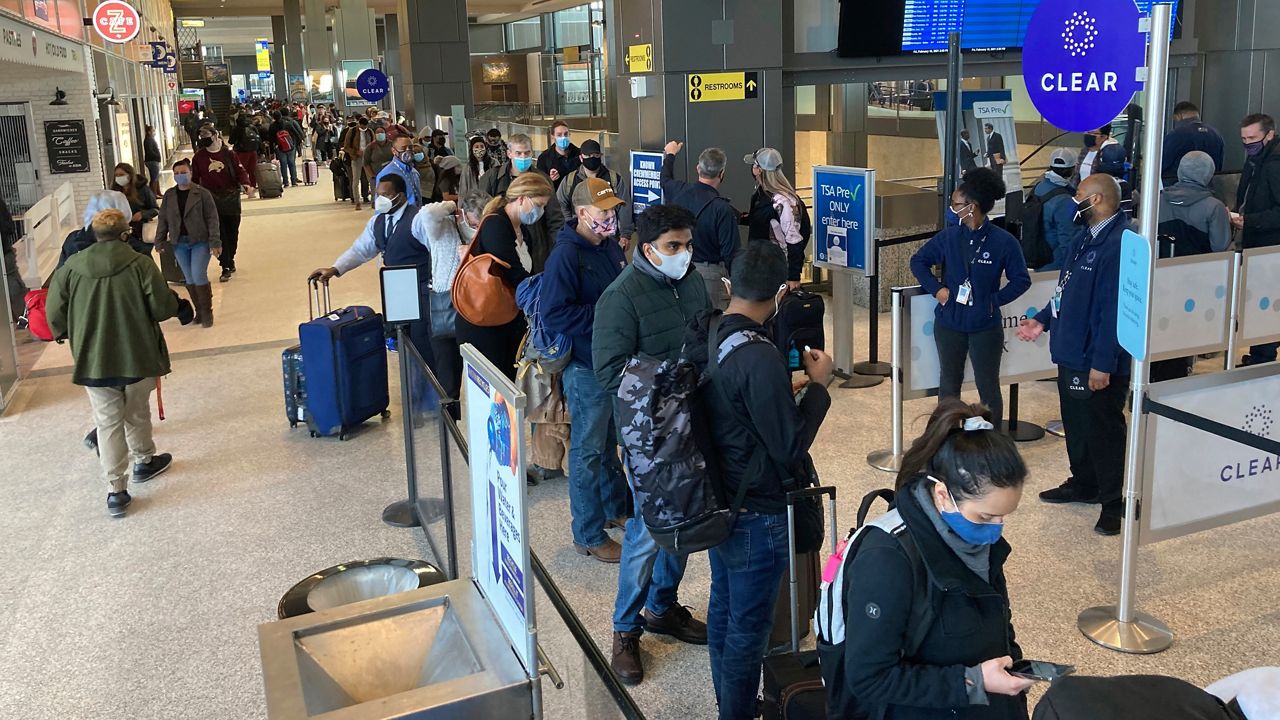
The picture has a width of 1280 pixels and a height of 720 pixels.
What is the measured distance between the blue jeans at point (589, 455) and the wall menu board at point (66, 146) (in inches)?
542

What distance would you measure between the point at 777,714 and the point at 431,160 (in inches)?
561

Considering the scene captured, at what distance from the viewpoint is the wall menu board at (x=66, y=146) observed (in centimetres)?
1606

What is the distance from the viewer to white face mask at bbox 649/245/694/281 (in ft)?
14.4

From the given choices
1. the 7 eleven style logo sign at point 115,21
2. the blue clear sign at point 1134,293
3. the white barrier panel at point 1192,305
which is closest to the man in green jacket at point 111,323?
the blue clear sign at point 1134,293

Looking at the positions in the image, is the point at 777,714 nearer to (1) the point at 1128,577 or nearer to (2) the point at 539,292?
(1) the point at 1128,577

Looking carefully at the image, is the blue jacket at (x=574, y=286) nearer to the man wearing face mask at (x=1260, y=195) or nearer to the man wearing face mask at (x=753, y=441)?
the man wearing face mask at (x=753, y=441)

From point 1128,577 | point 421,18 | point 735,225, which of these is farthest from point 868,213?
point 421,18

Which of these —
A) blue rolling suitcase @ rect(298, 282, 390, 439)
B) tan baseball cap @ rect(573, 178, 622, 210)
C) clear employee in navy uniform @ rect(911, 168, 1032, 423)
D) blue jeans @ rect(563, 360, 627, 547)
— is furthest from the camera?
blue rolling suitcase @ rect(298, 282, 390, 439)

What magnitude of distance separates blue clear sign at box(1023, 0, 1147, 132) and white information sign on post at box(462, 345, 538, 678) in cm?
256

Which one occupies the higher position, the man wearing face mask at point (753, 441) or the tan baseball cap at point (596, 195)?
the tan baseball cap at point (596, 195)

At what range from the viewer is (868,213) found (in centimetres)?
802

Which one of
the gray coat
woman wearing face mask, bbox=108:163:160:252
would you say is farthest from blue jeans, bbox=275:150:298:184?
the gray coat

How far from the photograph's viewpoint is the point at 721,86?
998cm

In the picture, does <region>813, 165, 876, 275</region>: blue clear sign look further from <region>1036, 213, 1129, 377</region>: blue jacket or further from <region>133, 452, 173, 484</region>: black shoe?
<region>133, 452, 173, 484</region>: black shoe
